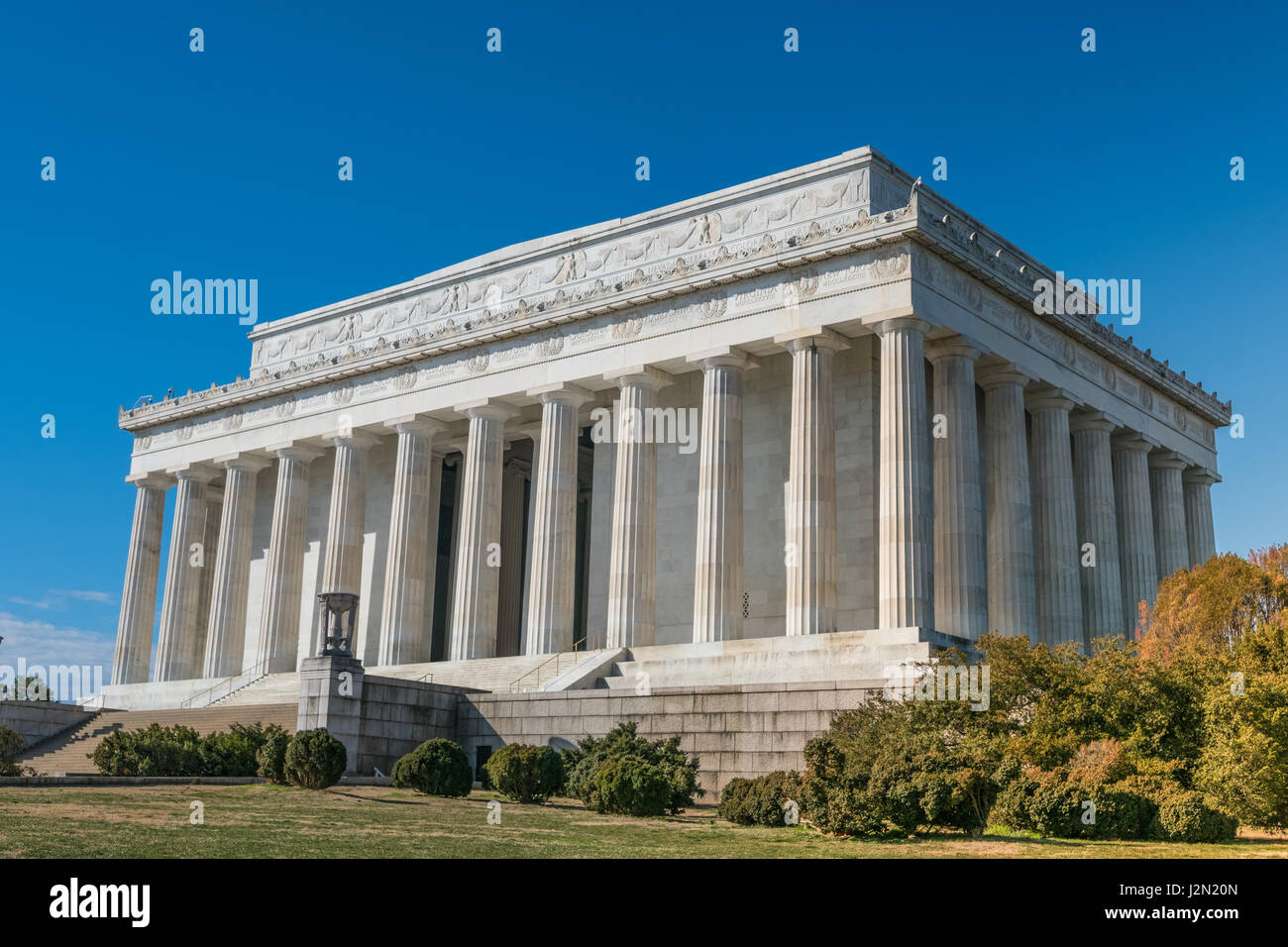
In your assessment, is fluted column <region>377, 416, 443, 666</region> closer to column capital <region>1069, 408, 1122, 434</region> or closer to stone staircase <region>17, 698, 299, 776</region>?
stone staircase <region>17, 698, 299, 776</region>

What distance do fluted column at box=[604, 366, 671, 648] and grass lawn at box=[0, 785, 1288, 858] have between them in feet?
62.9

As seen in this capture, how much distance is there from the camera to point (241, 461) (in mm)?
61875

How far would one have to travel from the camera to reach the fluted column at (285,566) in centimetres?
5816

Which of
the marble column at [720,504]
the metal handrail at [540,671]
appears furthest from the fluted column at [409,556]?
the marble column at [720,504]

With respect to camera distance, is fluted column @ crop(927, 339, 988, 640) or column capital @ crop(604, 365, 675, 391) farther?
column capital @ crop(604, 365, 675, 391)

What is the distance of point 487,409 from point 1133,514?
27.9 meters

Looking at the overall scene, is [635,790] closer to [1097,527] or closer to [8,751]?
[8,751]

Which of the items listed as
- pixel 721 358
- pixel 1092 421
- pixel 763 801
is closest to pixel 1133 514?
pixel 1092 421

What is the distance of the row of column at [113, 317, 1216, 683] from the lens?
138ft

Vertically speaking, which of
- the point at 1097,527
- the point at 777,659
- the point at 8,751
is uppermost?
the point at 1097,527

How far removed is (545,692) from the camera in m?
37.6

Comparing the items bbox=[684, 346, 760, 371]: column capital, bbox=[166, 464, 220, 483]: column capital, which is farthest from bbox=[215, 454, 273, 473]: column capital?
Answer: bbox=[684, 346, 760, 371]: column capital

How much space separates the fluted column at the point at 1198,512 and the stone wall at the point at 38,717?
48246 mm

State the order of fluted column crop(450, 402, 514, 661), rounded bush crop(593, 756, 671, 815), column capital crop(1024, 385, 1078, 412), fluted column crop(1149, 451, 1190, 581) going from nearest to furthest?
rounded bush crop(593, 756, 671, 815) → column capital crop(1024, 385, 1078, 412) → fluted column crop(450, 402, 514, 661) → fluted column crop(1149, 451, 1190, 581)
